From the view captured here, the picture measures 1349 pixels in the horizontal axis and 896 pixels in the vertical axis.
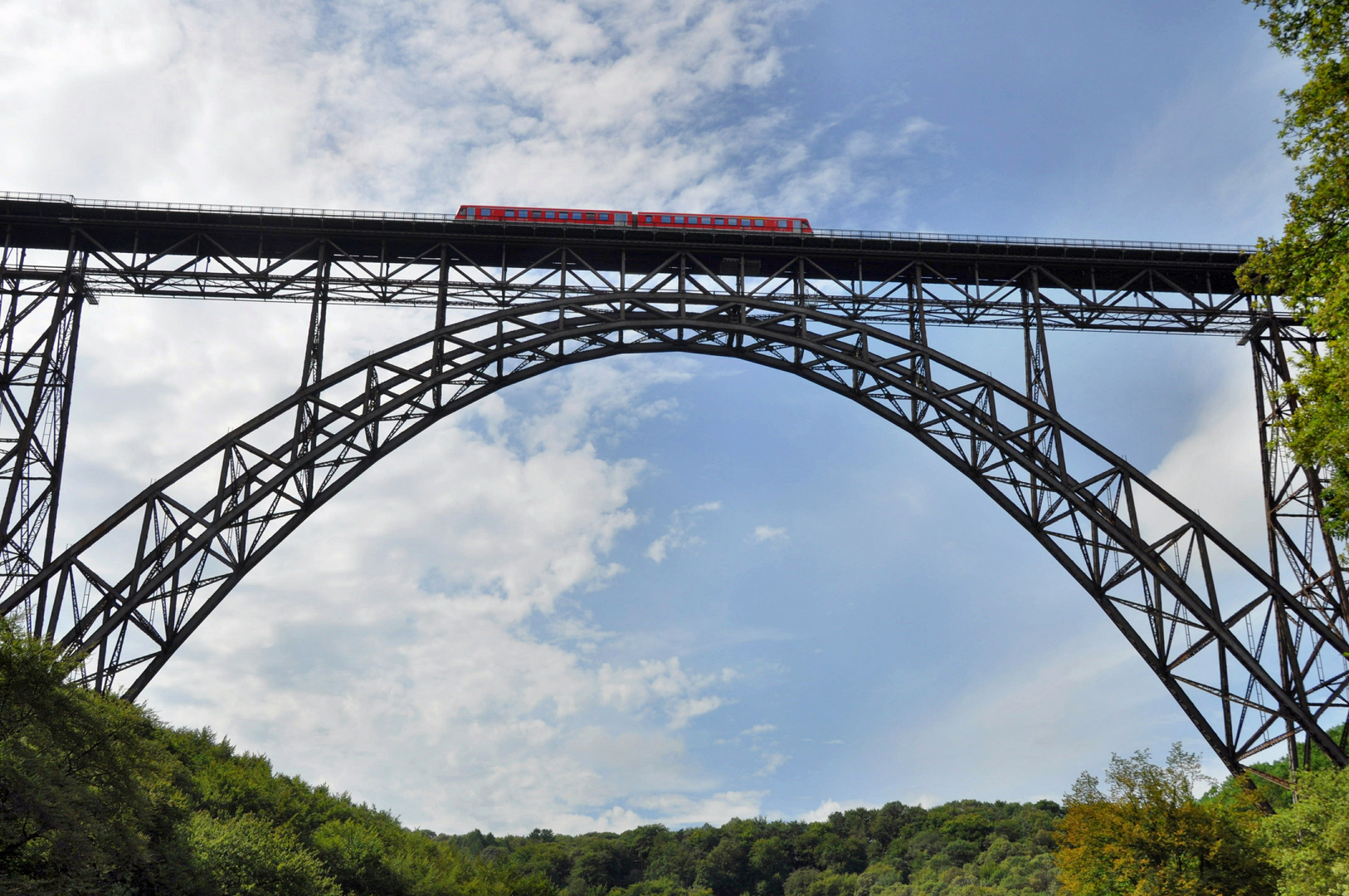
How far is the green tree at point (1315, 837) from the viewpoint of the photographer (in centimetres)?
2381

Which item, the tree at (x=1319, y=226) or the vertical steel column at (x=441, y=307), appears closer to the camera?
the tree at (x=1319, y=226)

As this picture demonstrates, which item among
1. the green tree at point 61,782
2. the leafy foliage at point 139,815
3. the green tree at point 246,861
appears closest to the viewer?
the green tree at point 61,782

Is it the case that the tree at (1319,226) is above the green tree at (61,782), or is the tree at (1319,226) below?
above

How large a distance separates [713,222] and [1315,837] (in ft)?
76.1

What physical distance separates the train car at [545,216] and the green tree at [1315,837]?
24.3 meters

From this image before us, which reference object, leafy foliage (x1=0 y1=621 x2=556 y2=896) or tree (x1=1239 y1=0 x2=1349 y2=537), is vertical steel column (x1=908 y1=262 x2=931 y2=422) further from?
leafy foliage (x1=0 y1=621 x2=556 y2=896)

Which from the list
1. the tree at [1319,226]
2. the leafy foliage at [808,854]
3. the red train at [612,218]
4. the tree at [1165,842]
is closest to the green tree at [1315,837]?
the tree at [1165,842]

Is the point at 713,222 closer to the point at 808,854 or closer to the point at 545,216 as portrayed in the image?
the point at 545,216

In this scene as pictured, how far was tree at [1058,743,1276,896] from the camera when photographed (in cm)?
2847

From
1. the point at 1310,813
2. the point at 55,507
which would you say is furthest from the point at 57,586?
the point at 1310,813

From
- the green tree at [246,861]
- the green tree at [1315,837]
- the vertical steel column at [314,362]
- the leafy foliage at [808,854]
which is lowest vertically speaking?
the green tree at [1315,837]

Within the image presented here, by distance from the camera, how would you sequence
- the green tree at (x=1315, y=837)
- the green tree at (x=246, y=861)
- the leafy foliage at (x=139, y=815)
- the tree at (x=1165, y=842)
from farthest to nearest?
1. the tree at (x=1165, y=842)
2. the green tree at (x=1315, y=837)
3. the green tree at (x=246, y=861)
4. the leafy foliage at (x=139, y=815)

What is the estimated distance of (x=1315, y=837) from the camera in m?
25.2

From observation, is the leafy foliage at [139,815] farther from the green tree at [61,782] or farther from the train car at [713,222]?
the train car at [713,222]
